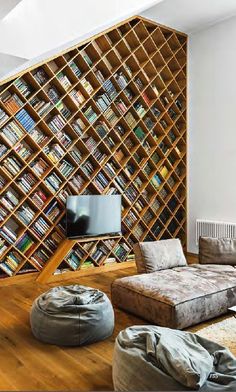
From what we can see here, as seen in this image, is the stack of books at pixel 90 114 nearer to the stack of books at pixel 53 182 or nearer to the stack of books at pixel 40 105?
the stack of books at pixel 40 105

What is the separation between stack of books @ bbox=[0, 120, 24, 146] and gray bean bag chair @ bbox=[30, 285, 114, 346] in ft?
6.36

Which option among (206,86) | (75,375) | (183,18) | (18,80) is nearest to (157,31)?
(183,18)

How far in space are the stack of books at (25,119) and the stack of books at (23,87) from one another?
19cm

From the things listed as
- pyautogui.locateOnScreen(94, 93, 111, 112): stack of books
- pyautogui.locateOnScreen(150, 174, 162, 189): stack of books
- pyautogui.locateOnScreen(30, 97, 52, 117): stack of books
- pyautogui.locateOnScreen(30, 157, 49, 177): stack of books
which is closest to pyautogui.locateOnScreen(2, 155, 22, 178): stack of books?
pyautogui.locateOnScreen(30, 157, 49, 177): stack of books

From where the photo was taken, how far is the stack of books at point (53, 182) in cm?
420

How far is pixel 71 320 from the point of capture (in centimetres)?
244

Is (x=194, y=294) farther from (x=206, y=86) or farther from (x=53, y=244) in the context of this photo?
(x=206, y=86)

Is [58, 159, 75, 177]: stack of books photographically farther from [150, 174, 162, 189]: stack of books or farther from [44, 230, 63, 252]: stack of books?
[150, 174, 162, 189]: stack of books

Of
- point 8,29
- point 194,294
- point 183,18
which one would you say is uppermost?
point 8,29

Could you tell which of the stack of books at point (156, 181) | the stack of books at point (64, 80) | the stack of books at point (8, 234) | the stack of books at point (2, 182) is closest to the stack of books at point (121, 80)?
the stack of books at point (64, 80)

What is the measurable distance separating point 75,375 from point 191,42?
16.2ft

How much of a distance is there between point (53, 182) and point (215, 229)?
2.37 metres

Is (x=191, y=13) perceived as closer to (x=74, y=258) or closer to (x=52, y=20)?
(x=52, y=20)

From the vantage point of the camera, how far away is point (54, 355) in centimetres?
230
